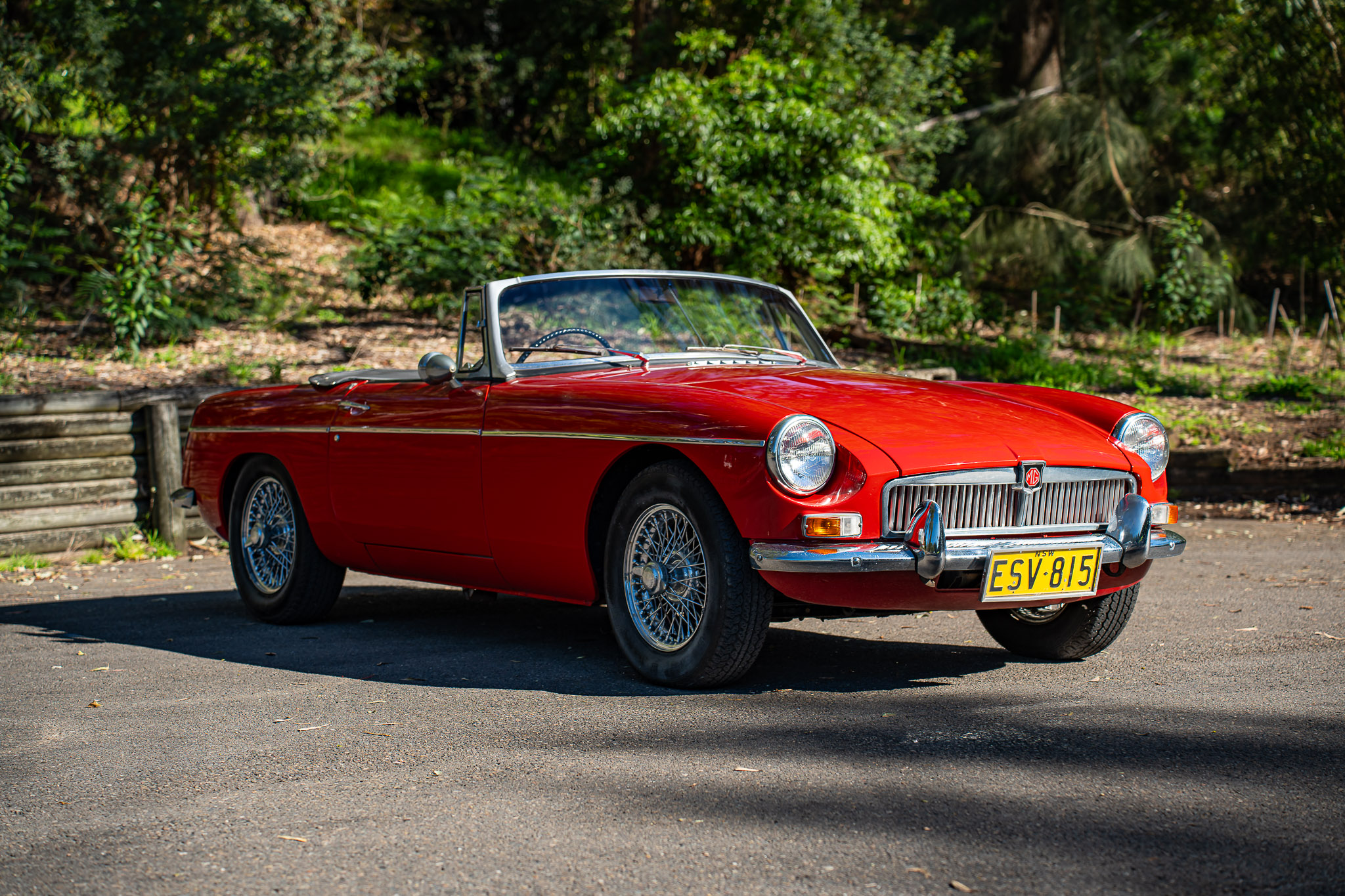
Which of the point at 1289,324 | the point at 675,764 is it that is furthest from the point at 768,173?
the point at 675,764

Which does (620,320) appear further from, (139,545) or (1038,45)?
(1038,45)

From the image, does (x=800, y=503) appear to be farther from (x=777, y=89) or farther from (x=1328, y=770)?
(x=777, y=89)

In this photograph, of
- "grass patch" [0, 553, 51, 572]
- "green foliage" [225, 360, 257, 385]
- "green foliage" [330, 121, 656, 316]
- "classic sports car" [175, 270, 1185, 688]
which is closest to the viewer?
"classic sports car" [175, 270, 1185, 688]

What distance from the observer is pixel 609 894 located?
2.46 metres

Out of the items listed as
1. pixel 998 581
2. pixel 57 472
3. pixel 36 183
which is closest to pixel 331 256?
pixel 36 183

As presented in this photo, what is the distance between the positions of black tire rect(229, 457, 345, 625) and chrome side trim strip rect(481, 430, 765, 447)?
1.44m

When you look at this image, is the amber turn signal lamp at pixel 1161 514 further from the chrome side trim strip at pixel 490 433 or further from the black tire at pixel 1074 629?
the chrome side trim strip at pixel 490 433

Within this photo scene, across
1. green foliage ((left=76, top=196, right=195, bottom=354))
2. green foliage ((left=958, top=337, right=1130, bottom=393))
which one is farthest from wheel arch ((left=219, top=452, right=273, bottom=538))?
green foliage ((left=958, top=337, right=1130, bottom=393))

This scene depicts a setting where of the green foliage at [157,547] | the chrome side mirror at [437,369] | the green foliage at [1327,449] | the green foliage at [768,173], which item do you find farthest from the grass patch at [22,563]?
the green foliage at [1327,449]

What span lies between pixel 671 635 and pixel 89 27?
9.91m

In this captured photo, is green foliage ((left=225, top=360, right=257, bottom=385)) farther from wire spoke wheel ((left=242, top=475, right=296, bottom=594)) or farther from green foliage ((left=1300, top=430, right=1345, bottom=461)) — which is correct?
green foliage ((left=1300, top=430, right=1345, bottom=461))

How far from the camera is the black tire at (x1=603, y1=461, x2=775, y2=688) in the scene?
12.8ft

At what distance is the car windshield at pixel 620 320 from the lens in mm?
5117

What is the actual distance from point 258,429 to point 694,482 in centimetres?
281
